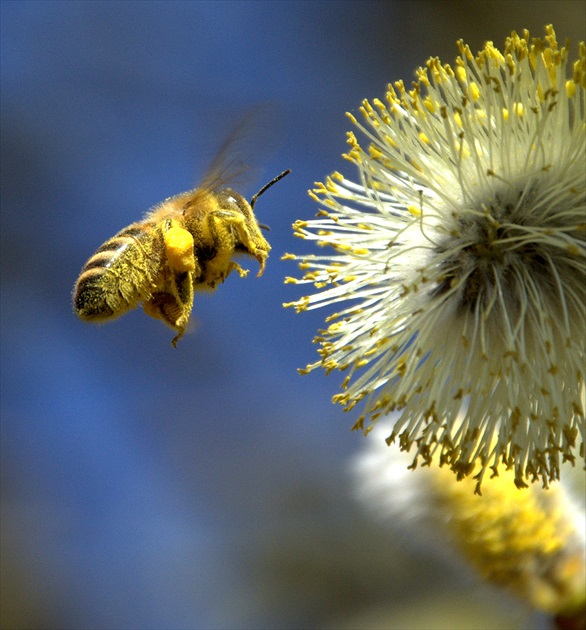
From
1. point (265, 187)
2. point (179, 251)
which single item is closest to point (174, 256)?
point (179, 251)

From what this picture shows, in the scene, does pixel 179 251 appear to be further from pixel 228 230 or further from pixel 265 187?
pixel 265 187

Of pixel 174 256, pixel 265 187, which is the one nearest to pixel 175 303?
pixel 174 256

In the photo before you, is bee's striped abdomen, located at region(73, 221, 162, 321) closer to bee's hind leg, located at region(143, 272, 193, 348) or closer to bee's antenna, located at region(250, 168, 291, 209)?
bee's hind leg, located at region(143, 272, 193, 348)

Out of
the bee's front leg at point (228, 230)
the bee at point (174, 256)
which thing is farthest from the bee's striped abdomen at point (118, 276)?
the bee's front leg at point (228, 230)

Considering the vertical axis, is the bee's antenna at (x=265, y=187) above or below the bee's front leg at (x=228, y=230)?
above

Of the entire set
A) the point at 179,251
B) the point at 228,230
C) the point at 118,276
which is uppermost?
the point at 228,230

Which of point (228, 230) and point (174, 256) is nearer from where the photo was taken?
point (174, 256)

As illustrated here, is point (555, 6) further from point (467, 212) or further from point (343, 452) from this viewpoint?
point (343, 452)

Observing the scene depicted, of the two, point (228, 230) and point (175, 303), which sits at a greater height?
point (228, 230)

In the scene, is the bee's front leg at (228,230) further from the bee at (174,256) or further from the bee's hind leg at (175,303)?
the bee's hind leg at (175,303)
